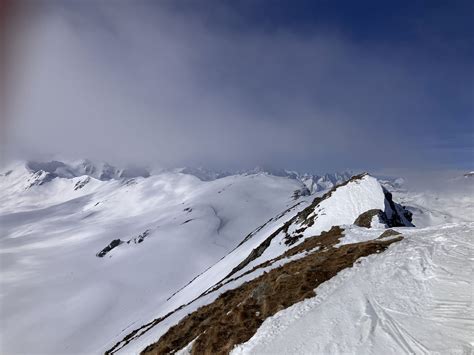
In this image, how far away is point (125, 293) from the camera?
81125 millimetres

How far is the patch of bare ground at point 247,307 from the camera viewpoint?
462 inches

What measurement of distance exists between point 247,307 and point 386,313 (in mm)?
6033

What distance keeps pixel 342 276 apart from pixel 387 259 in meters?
3.18

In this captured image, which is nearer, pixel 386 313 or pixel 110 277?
pixel 386 313

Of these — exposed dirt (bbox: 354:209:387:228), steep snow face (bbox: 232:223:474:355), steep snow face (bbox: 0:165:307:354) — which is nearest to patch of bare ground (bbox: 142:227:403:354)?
steep snow face (bbox: 232:223:474:355)

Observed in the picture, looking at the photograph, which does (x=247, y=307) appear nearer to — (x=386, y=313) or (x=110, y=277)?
(x=386, y=313)

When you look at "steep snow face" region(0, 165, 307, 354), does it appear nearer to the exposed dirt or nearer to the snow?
the snow

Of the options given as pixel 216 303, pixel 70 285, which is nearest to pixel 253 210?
pixel 70 285

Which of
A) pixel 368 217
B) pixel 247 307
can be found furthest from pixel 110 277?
pixel 247 307

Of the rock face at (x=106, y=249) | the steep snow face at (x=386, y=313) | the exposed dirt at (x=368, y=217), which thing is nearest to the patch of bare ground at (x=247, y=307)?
the steep snow face at (x=386, y=313)

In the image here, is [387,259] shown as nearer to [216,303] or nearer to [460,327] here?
[460,327]

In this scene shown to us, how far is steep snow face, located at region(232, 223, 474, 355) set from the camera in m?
8.83

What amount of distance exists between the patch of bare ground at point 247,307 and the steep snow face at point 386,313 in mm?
671

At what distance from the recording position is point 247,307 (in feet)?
44.1
